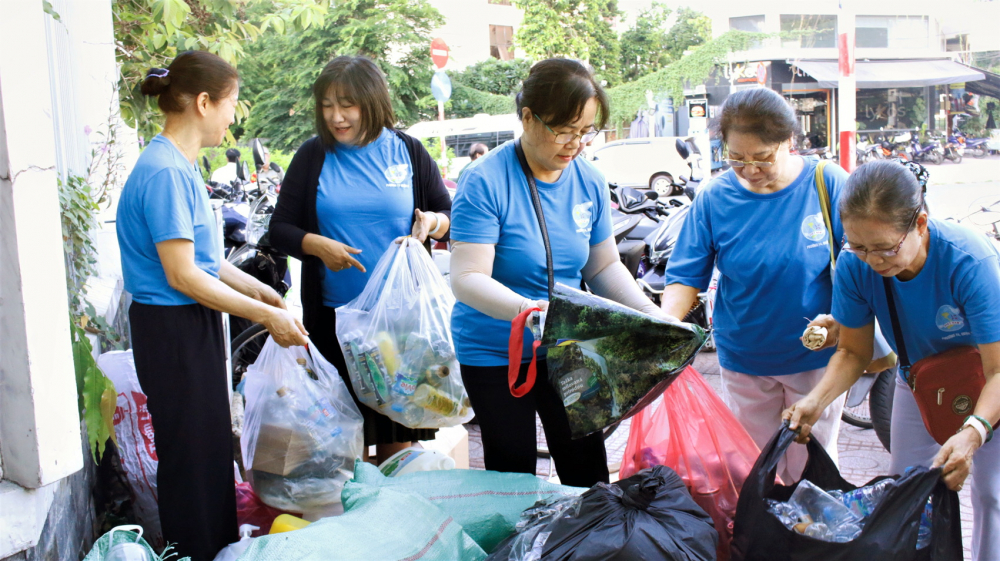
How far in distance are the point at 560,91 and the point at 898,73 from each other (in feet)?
98.8

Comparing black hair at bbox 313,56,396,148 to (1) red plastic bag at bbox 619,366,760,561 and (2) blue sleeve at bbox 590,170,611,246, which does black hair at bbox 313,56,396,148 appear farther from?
(1) red plastic bag at bbox 619,366,760,561

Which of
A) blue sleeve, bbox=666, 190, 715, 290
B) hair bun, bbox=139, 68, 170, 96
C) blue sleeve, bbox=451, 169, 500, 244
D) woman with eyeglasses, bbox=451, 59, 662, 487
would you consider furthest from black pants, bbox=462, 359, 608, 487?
hair bun, bbox=139, 68, 170, 96

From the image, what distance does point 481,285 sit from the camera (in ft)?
6.56

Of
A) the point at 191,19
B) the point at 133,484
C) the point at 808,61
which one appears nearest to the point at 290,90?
the point at 808,61

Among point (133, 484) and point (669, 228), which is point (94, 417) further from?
point (669, 228)

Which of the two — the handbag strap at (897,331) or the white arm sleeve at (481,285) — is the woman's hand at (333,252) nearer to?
the white arm sleeve at (481,285)

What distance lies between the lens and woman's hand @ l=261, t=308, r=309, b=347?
90.3 inches

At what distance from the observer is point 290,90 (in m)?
27.7

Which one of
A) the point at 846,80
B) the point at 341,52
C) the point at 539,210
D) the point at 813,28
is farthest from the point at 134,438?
the point at 813,28

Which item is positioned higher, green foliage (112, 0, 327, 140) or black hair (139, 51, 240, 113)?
green foliage (112, 0, 327, 140)

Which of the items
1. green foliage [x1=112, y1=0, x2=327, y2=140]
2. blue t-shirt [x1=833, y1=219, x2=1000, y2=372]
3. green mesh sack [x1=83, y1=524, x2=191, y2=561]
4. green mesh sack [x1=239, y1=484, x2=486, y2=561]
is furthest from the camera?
green foliage [x1=112, y1=0, x2=327, y2=140]

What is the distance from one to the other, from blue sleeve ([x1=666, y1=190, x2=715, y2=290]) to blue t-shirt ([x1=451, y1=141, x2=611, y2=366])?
0.41 m

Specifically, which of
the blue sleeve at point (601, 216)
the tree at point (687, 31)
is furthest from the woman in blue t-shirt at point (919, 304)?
the tree at point (687, 31)

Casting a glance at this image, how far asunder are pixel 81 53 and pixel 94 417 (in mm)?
2455
